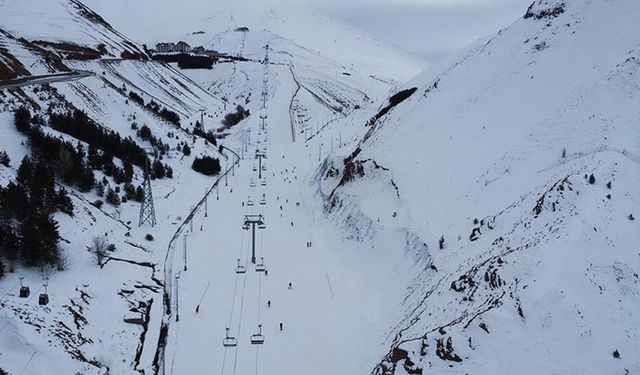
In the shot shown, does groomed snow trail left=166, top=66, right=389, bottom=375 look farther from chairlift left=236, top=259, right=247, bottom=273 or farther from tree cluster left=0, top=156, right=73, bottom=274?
tree cluster left=0, top=156, right=73, bottom=274

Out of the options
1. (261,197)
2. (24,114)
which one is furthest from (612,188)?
(24,114)

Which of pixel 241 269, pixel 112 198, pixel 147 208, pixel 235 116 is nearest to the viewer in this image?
pixel 241 269

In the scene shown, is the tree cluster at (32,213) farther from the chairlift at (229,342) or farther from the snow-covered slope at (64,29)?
the snow-covered slope at (64,29)

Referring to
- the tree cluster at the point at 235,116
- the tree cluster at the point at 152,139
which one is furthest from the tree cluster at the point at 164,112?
the tree cluster at the point at 235,116

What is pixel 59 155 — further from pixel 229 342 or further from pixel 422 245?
pixel 422 245

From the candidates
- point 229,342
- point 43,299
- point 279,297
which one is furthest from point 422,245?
point 43,299

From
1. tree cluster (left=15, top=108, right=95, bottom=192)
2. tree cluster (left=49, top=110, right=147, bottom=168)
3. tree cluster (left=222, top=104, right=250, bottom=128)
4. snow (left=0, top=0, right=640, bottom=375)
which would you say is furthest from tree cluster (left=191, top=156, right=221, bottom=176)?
tree cluster (left=222, top=104, right=250, bottom=128)

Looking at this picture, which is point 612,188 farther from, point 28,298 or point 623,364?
point 28,298

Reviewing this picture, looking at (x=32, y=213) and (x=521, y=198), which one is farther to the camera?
(x=32, y=213)

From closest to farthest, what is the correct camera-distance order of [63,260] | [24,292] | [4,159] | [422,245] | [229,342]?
[24,292]
[229,342]
[63,260]
[422,245]
[4,159]
